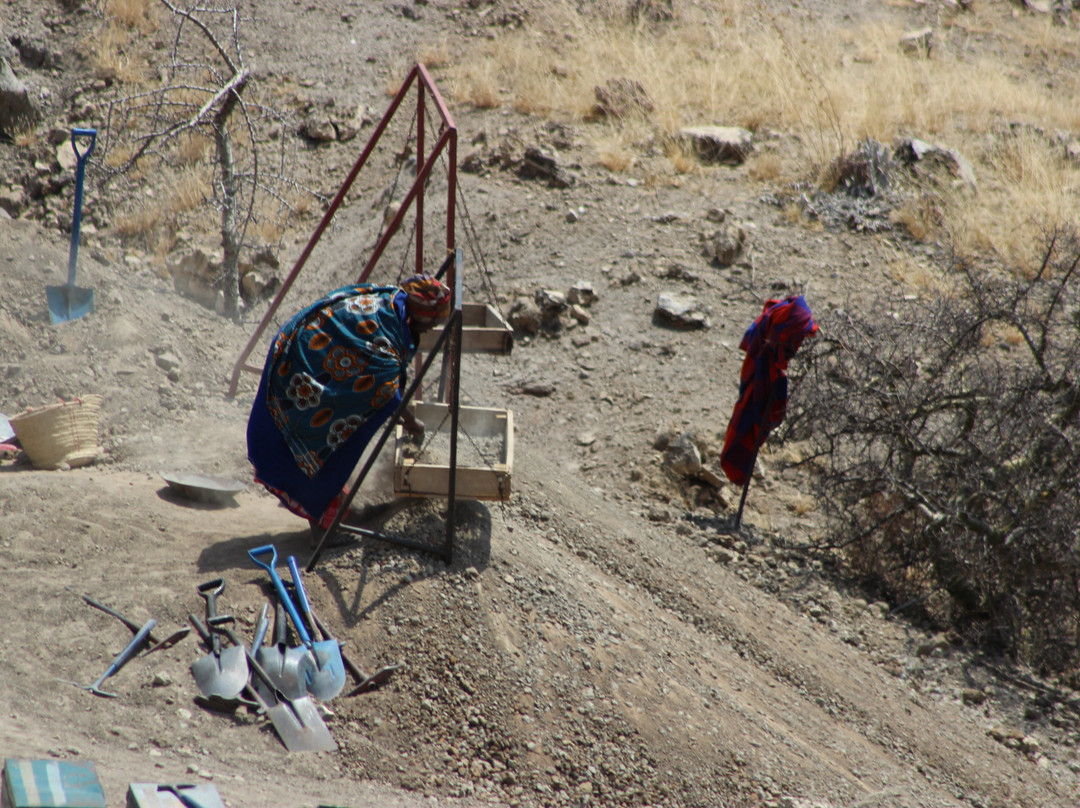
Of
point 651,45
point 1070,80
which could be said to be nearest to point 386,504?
point 651,45

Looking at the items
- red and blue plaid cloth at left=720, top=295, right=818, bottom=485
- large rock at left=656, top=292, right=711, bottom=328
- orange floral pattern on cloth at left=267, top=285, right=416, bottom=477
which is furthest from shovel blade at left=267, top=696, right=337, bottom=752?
large rock at left=656, top=292, right=711, bottom=328

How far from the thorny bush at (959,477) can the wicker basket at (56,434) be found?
4351mm

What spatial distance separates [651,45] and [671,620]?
29.7 ft

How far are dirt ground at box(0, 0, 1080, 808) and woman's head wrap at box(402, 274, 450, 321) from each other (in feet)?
3.15

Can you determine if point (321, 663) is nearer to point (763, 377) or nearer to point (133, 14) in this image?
point (763, 377)

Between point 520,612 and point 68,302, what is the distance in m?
4.10

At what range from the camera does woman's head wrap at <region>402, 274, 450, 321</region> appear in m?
3.66

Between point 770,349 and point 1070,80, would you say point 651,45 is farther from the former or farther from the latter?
point 770,349

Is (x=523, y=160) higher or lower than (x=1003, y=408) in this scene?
higher

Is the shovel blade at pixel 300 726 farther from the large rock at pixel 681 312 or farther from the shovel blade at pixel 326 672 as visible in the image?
the large rock at pixel 681 312

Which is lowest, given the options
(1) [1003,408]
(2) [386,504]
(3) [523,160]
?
(2) [386,504]

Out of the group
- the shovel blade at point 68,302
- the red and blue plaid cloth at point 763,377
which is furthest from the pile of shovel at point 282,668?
the shovel blade at point 68,302

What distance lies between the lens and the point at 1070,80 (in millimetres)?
12414

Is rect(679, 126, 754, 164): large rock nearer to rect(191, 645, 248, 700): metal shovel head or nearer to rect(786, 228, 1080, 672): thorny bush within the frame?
rect(786, 228, 1080, 672): thorny bush
